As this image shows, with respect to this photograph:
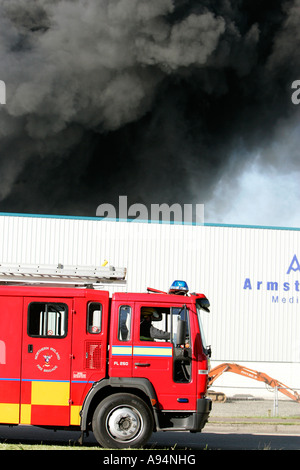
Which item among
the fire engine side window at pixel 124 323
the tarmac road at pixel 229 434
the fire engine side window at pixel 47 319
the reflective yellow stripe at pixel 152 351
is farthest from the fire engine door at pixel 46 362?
the tarmac road at pixel 229 434

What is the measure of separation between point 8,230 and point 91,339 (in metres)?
16.4

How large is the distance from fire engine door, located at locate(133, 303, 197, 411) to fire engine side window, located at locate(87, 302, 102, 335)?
661mm

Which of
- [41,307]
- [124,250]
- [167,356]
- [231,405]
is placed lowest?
[231,405]

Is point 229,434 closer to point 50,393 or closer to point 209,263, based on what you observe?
point 50,393

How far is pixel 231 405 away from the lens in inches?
819

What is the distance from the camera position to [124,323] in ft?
35.8

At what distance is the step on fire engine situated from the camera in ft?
34.5

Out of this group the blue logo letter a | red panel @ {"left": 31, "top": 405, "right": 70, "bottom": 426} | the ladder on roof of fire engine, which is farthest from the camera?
the blue logo letter a

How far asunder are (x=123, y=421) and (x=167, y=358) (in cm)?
130

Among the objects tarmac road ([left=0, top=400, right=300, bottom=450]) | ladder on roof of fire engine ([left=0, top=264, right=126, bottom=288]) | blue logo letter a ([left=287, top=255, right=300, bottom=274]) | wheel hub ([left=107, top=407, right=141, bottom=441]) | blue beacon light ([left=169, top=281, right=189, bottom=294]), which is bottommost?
tarmac road ([left=0, top=400, right=300, bottom=450])

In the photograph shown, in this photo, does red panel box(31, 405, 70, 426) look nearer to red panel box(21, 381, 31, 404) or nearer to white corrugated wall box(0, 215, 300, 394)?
red panel box(21, 381, 31, 404)

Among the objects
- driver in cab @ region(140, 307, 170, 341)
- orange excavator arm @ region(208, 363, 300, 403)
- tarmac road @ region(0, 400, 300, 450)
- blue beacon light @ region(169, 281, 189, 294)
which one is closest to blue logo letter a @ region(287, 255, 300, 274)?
orange excavator arm @ region(208, 363, 300, 403)
